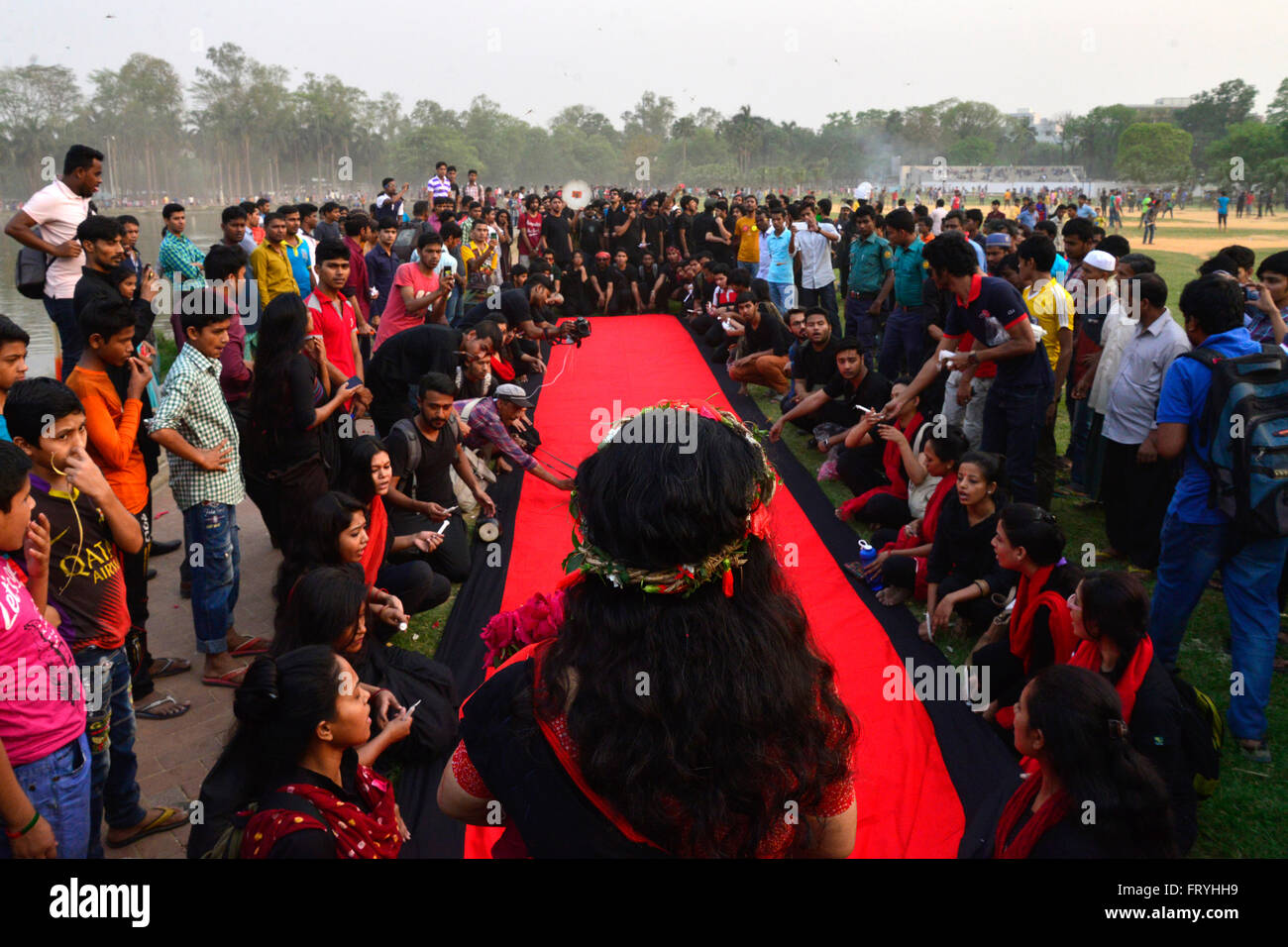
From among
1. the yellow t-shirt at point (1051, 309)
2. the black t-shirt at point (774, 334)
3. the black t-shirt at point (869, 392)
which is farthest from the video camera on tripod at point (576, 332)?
the yellow t-shirt at point (1051, 309)

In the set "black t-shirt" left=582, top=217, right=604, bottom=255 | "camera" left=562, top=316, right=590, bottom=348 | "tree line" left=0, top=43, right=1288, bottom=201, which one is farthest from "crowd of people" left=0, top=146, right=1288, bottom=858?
"tree line" left=0, top=43, right=1288, bottom=201

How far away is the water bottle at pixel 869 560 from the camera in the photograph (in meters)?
4.18

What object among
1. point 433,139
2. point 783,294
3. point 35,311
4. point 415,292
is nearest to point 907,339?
point 783,294

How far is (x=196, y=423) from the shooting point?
3305 mm

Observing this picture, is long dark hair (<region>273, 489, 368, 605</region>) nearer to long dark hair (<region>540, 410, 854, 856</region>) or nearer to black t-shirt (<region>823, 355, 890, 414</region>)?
long dark hair (<region>540, 410, 854, 856</region>)

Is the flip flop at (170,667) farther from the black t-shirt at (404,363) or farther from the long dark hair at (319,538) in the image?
the black t-shirt at (404,363)

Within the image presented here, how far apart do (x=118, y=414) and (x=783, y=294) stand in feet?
25.7

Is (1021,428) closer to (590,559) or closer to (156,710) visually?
(590,559)

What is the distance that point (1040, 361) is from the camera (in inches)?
176

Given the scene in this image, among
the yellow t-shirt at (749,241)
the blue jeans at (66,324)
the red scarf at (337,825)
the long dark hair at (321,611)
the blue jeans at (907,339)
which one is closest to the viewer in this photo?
the red scarf at (337,825)

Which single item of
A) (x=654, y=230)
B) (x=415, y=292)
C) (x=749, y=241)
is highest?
(x=654, y=230)

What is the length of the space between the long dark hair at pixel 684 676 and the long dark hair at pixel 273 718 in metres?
0.95

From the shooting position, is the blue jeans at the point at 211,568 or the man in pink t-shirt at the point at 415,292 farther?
the man in pink t-shirt at the point at 415,292
